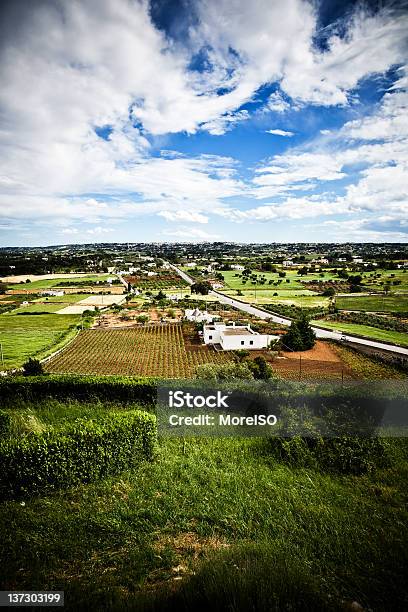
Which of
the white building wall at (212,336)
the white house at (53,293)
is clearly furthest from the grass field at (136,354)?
the white house at (53,293)

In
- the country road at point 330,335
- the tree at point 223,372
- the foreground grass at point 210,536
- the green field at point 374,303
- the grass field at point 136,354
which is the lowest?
the grass field at point 136,354

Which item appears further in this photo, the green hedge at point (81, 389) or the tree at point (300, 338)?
the tree at point (300, 338)

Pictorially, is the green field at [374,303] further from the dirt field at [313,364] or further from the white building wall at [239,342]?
the white building wall at [239,342]

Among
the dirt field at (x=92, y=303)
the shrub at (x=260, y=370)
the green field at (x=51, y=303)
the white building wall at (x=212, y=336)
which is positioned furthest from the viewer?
the green field at (x=51, y=303)

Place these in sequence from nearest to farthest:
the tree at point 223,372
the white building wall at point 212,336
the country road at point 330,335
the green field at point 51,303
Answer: the tree at point 223,372, the country road at point 330,335, the white building wall at point 212,336, the green field at point 51,303

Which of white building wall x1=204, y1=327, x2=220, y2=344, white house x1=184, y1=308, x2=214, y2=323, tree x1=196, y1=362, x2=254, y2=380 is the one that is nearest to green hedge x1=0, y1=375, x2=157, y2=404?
tree x1=196, y1=362, x2=254, y2=380

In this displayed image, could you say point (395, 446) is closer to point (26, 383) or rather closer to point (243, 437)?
point (243, 437)

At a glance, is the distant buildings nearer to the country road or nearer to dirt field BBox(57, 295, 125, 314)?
dirt field BBox(57, 295, 125, 314)
